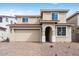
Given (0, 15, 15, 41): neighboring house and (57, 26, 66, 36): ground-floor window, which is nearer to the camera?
(57, 26, 66, 36): ground-floor window

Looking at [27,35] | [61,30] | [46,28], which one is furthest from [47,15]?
[27,35]

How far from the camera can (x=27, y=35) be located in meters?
19.7

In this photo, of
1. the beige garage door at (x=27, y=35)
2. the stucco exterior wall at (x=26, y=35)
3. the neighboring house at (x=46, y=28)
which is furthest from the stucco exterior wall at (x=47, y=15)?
the beige garage door at (x=27, y=35)

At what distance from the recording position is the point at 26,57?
8.99m

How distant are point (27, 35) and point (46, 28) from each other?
2790 millimetres

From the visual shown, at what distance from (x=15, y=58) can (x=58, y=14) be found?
13.2 metres

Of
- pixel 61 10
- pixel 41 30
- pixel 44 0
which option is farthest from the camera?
pixel 61 10

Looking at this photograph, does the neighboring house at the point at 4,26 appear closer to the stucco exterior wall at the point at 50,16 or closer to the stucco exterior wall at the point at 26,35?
the stucco exterior wall at the point at 26,35

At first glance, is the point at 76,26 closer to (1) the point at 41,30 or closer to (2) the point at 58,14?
(2) the point at 58,14

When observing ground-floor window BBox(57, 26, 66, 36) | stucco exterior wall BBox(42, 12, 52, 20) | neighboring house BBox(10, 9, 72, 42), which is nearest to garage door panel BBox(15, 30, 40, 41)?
neighboring house BBox(10, 9, 72, 42)

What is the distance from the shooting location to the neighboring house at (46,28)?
18.3 m

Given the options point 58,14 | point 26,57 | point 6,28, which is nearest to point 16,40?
point 58,14

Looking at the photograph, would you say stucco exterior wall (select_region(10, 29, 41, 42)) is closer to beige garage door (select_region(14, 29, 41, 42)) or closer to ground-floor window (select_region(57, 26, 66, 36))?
beige garage door (select_region(14, 29, 41, 42))

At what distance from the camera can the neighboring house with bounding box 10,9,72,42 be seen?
1830 centimetres
